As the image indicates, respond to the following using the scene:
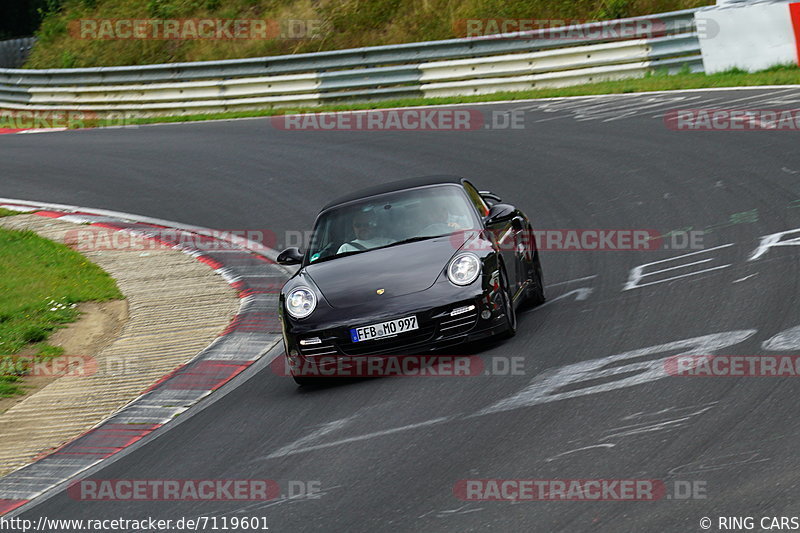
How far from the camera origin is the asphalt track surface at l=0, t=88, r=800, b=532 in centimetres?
554

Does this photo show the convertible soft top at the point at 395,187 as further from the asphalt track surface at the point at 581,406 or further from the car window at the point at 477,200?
the asphalt track surface at the point at 581,406

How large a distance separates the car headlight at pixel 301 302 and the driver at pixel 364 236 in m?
0.76

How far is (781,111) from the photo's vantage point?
15.8m

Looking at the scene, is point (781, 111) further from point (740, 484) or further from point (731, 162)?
point (740, 484)

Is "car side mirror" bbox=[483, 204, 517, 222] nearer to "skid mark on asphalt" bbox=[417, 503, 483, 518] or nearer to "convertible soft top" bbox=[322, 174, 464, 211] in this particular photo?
"convertible soft top" bbox=[322, 174, 464, 211]

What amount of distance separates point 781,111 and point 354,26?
14349 mm

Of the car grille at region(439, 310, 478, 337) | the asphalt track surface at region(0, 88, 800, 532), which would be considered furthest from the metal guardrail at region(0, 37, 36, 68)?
the car grille at region(439, 310, 478, 337)

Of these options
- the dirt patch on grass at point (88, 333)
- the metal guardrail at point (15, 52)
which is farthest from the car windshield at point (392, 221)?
the metal guardrail at point (15, 52)

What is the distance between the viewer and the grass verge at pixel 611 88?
60.3ft

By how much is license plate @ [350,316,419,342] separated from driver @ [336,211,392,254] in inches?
46.1

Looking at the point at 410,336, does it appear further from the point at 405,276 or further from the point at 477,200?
the point at 477,200

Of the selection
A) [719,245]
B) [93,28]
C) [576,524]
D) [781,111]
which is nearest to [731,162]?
[781,111]

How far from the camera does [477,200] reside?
9.80 metres

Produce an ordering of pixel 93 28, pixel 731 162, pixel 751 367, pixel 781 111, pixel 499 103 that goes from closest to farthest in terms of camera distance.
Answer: pixel 751 367, pixel 731 162, pixel 781 111, pixel 499 103, pixel 93 28
